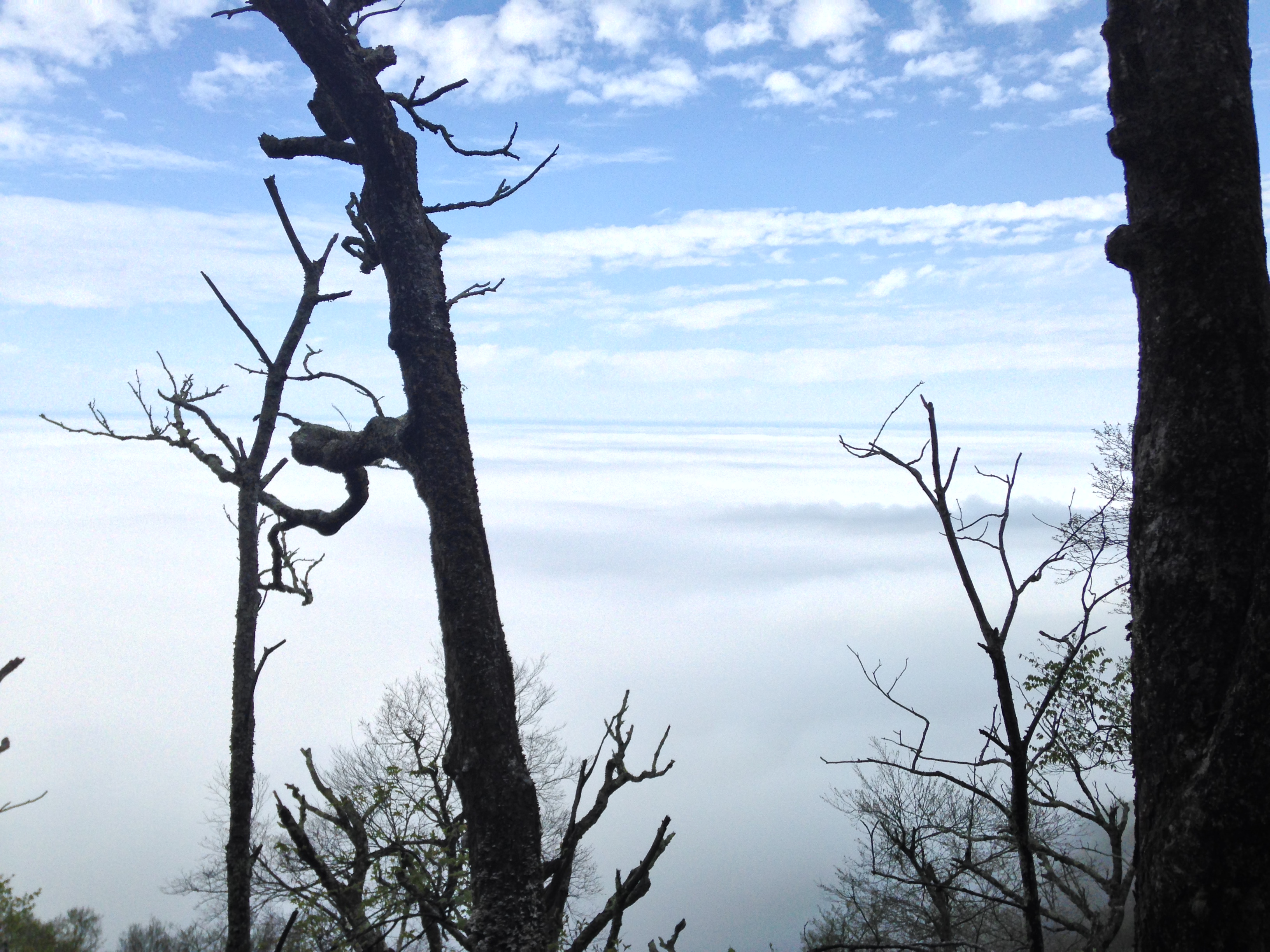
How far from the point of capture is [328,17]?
12.8 ft

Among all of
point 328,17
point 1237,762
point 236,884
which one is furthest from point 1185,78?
point 236,884

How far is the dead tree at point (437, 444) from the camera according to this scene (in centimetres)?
328

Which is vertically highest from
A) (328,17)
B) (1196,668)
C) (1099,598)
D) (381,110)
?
(328,17)

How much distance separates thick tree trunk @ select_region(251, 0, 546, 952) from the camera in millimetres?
3275

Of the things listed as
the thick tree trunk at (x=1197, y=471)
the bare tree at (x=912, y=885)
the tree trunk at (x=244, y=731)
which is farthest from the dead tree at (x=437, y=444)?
A: the bare tree at (x=912, y=885)

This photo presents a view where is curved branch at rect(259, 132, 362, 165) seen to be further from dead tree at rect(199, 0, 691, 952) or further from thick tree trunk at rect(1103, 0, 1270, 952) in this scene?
thick tree trunk at rect(1103, 0, 1270, 952)

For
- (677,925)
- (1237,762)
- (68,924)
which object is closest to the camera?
(1237,762)

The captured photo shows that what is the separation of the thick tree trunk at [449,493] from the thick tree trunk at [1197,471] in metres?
2.08

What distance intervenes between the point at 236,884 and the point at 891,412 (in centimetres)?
842

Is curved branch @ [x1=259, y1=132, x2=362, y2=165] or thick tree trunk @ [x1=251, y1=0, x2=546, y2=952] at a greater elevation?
curved branch @ [x1=259, y1=132, x2=362, y2=165]

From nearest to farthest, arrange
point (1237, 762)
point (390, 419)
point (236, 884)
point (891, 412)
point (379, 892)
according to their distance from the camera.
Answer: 1. point (1237, 762)
2. point (891, 412)
3. point (390, 419)
4. point (379, 892)
5. point (236, 884)

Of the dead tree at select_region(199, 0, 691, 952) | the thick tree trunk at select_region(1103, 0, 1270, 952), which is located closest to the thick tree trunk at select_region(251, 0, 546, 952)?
the dead tree at select_region(199, 0, 691, 952)

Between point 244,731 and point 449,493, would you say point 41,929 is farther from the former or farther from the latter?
point 449,493

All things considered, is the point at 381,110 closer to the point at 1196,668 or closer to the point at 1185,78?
the point at 1185,78
